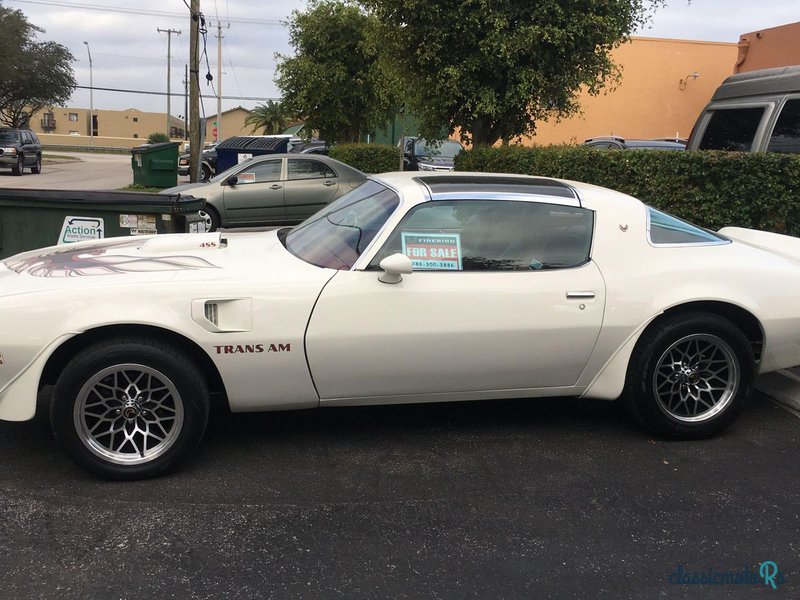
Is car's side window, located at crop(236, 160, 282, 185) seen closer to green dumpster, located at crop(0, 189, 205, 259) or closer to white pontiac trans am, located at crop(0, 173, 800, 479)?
green dumpster, located at crop(0, 189, 205, 259)

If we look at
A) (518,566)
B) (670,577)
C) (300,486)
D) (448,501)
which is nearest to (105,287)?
(300,486)

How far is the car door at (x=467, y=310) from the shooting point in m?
3.59

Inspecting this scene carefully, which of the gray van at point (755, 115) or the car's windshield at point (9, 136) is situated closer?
the gray van at point (755, 115)

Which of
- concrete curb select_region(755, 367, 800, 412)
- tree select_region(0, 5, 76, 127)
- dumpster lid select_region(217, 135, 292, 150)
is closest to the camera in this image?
concrete curb select_region(755, 367, 800, 412)

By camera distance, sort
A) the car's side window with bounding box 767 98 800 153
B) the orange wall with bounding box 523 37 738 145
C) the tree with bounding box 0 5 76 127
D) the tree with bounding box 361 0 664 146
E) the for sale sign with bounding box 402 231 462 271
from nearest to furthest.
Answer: the for sale sign with bounding box 402 231 462 271
the car's side window with bounding box 767 98 800 153
the tree with bounding box 361 0 664 146
the orange wall with bounding box 523 37 738 145
the tree with bounding box 0 5 76 127

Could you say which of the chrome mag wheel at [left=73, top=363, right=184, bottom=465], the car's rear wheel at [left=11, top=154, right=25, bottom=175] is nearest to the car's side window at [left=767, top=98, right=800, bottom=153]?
the chrome mag wheel at [left=73, top=363, right=184, bottom=465]

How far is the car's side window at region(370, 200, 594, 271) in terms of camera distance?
149 inches

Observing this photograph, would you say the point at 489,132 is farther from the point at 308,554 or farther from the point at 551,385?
the point at 308,554

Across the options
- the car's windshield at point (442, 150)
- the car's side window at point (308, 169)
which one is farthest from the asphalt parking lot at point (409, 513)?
the car's windshield at point (442, 150)

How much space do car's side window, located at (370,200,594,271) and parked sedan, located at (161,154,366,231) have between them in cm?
849

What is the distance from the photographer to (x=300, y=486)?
3451 millimetres

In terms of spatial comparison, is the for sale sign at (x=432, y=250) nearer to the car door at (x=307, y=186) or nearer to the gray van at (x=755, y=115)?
the gray van at (x=755, y=115)

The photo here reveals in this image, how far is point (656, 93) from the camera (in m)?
25.6

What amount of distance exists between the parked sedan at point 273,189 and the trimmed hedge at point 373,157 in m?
3.27
